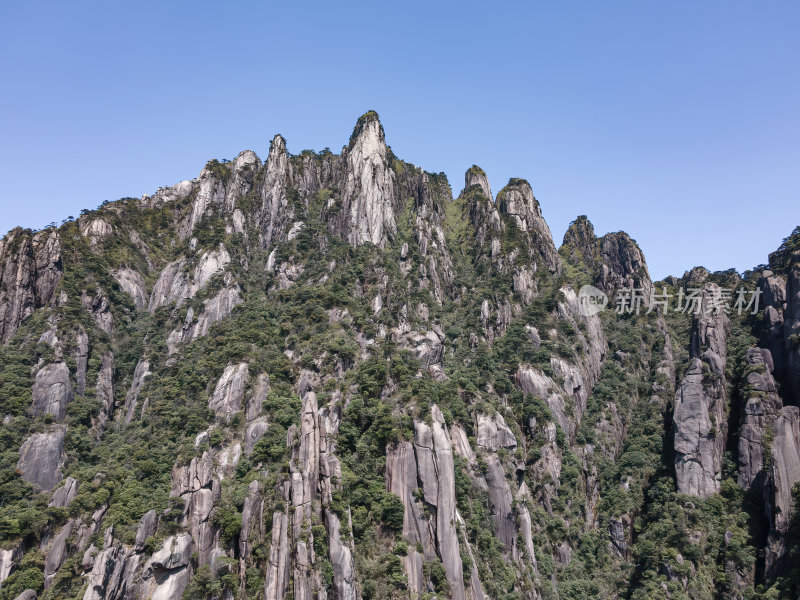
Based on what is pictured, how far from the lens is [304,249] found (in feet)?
371

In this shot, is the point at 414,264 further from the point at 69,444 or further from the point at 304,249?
the point at 69,444

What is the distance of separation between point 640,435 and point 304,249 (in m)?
72.8

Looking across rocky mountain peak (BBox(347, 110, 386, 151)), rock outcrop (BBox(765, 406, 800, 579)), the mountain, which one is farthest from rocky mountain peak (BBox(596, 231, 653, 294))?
rocky mountain peak (BBox(347, 110, 386, 151))

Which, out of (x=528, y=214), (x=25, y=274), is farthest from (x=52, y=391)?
(x=528, y=214)

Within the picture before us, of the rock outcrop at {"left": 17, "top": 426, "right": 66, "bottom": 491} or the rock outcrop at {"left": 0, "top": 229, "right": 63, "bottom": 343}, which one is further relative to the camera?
the rock outcrop at {"left": 0, "top": 229, "right": 63, "bottom": 343}

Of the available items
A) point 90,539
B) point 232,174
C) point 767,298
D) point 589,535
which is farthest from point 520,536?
point 232,174

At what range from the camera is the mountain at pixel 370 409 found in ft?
190

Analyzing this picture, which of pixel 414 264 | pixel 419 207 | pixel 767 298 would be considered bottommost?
pixel 767 298

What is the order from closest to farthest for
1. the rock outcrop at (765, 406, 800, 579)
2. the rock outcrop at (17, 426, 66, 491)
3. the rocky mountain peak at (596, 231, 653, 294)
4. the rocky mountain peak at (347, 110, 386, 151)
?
the rock outcrop at (765, 406, 800, 579) → the rock outcrop at (17, 426, 66, 491) → the rocky mountain peak at (596, 231, 653, 294) → the rocky mountain peak at (347, 110, 386, 151)

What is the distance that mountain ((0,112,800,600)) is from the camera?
190 feet

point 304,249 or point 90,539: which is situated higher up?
point 304,249

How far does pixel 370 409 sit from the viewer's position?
6962 cm
